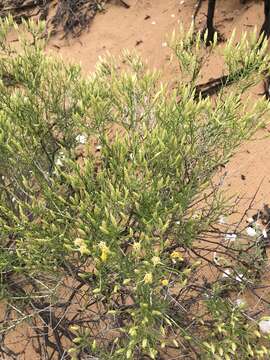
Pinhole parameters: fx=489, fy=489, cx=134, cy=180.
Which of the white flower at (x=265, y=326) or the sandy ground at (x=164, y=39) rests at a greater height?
the sandy ground at (x=164, y=39)

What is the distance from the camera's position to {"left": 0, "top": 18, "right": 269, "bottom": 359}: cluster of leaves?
2477 millimetres

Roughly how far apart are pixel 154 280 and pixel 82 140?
159 cm

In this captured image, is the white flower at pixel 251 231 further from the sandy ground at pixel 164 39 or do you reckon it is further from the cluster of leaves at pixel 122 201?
the cluster of leaves at pixel 122 201

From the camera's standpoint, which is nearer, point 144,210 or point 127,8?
point 144,210

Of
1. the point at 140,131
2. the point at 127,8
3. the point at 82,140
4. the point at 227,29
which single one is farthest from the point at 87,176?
the point at 127,8

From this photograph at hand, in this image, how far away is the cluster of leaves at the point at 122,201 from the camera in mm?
2477

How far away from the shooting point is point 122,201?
100.0 inches

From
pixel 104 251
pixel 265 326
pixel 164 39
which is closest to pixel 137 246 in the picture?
pixel 104 251

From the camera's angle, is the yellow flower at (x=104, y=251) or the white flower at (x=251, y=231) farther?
the white flower at (x=251, y=231)

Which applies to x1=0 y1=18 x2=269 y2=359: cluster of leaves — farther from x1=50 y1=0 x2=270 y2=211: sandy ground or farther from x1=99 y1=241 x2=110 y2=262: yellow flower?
x1=50 y1=0 x2=270 y2=211: sandy ground

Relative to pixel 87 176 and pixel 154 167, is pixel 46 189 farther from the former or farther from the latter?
pixel 154 167

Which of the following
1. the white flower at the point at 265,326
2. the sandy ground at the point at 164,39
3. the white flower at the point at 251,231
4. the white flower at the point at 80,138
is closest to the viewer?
the white flower at the point at 265,326

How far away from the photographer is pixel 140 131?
303 centimetres

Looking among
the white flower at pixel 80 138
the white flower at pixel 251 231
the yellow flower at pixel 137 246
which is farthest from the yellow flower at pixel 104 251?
the white flower at pixel 251 231
